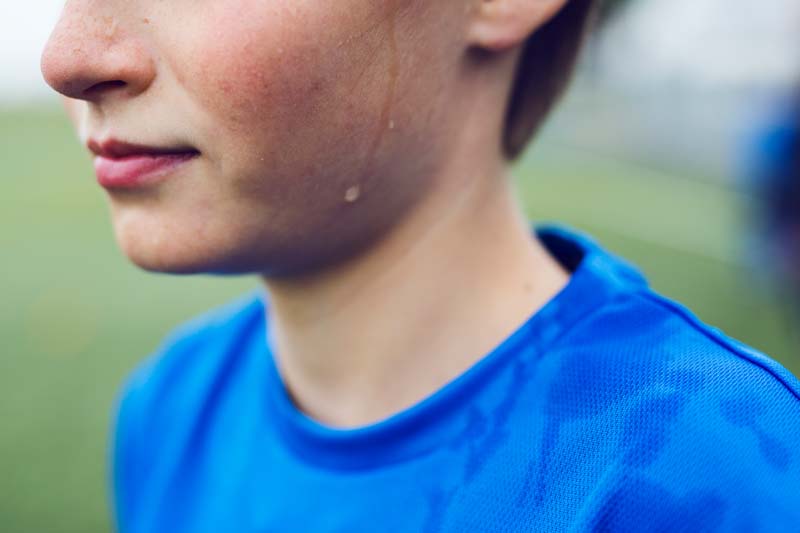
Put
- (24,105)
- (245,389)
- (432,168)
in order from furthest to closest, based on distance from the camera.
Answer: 1. (24,105)
2. (245,389)
3. (432,168)

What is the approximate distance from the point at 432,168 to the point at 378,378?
0.40m

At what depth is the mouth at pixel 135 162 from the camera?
4.32 feet

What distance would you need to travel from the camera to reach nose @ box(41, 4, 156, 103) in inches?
49.2

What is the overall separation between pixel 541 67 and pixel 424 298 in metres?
0.55

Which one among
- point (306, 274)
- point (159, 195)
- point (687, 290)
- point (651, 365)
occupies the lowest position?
point (687, 290)

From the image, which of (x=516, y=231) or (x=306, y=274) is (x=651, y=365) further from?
(x=306, y=274)

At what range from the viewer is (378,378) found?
1.58 meters

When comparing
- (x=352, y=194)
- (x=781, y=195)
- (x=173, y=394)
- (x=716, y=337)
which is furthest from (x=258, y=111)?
(x=781, y=195)

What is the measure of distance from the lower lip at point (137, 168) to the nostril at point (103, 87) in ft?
0.37

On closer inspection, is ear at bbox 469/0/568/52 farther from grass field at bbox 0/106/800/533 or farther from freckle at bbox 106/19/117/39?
grass field at bbox 0/106/800/533

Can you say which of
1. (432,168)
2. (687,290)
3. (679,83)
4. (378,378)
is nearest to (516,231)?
(432,168)

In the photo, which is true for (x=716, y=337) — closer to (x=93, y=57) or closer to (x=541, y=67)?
(x=541, y=67)

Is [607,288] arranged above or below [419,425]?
above

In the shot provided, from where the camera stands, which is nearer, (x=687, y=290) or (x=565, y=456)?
(x=565, y=456)
